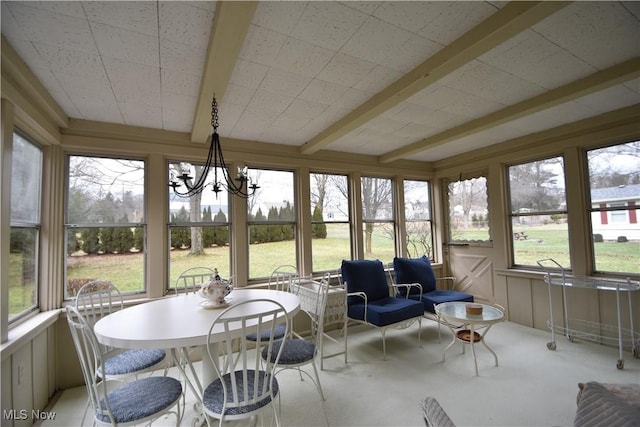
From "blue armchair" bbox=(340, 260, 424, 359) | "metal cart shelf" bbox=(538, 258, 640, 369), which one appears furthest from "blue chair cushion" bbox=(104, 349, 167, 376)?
"metal cart shelf" bbox=(538, 258, 640, 369)

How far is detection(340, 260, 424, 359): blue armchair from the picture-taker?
9.98 ft

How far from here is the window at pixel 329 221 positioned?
414 centimetres

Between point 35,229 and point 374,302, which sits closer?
point 35,229

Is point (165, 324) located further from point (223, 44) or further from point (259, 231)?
point (259, 231)

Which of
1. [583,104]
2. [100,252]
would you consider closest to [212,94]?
[100,252]

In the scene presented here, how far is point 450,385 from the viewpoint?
2.44 m

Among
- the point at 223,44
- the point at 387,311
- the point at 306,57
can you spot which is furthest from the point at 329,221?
the point at 223,44

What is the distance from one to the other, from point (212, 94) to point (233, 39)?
68cm

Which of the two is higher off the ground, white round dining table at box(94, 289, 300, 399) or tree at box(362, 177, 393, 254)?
tree at box(362, 177, 393, 254)

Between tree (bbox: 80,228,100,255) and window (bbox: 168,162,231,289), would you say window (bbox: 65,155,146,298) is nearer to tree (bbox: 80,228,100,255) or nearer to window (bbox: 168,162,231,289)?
tree (bbox: 80,228,100,255)

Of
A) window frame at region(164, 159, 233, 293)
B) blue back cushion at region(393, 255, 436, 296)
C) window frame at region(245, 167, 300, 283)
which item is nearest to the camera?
window frame at region(164, 159, 233, 293)

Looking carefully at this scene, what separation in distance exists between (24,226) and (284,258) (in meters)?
2.55

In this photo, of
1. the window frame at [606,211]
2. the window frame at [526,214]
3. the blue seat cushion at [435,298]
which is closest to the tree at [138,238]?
the blue seat cushion at [435,298]

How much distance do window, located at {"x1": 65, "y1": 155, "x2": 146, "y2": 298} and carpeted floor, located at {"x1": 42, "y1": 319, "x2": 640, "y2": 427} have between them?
1057 millimetres
